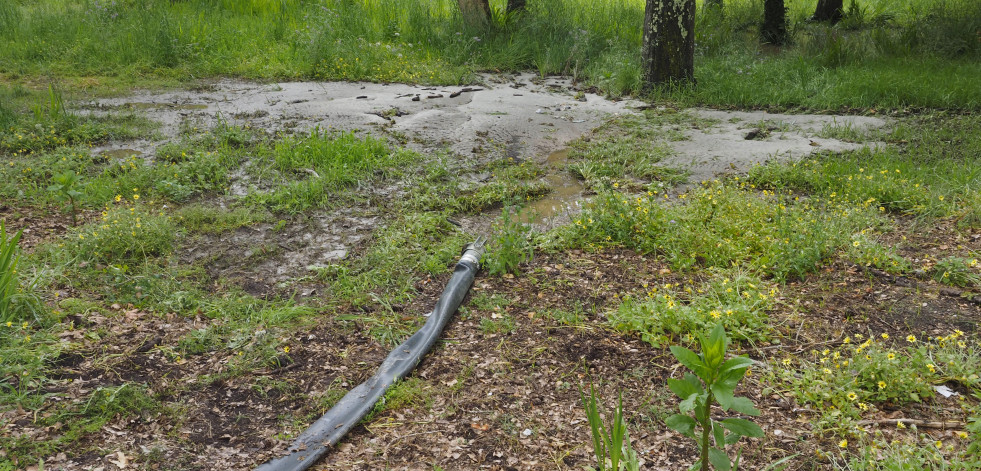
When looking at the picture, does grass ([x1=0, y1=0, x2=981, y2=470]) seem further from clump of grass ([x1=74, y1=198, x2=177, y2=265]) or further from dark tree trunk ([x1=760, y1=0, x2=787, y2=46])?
dark tree trunk ([x1=760, y1=0, x2=787, y2=46])

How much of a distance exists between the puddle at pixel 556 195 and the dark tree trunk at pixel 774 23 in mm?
5399

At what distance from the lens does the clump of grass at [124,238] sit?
4219mm

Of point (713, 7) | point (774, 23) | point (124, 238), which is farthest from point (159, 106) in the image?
point (774, 23)

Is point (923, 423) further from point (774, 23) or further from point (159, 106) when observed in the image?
point (774, 23)

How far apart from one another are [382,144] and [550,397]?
11.7ft

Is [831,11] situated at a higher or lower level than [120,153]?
higher

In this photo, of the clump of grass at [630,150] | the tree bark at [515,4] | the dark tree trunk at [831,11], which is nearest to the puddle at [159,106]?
the clump of grass at [630,150]

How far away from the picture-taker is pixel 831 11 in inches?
419

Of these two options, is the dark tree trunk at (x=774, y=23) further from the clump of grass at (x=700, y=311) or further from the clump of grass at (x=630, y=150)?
the clump of grass at (x=700, y=311)

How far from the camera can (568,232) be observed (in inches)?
180

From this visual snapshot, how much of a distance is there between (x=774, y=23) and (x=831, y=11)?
1.36 m

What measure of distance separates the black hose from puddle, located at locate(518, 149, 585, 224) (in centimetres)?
101

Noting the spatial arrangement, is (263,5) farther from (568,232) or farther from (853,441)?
(853,441)

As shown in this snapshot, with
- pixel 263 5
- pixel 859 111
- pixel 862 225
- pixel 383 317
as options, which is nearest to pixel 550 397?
pixel 383 317
